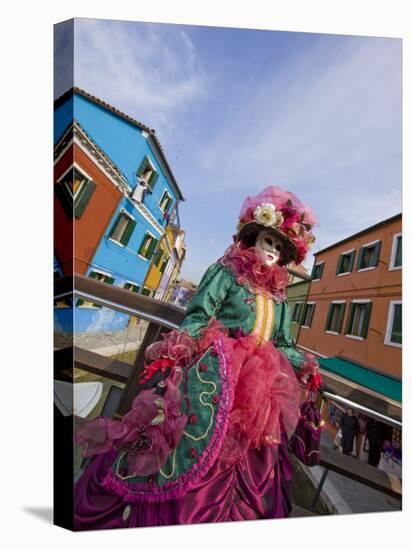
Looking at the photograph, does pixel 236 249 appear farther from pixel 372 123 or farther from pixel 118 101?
pixel 372 123

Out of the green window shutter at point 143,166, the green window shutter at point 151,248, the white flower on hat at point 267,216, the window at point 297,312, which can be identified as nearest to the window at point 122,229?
the green window shutter at point 151,248

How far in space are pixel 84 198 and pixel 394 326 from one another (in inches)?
84.1

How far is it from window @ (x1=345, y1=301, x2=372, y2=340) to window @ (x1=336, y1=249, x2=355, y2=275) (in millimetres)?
250

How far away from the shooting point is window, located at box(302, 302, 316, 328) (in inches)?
125

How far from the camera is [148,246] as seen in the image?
2.90m

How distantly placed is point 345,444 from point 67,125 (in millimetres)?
2571

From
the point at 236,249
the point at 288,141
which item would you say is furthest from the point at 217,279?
the point at 288,141

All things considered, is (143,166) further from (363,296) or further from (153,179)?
(363,296)

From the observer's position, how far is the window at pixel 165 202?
9.53 feet

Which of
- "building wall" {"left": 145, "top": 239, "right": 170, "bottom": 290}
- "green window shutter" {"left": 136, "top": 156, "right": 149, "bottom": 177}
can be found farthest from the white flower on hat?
"green window shutter" {"left": 136, "top": 156, "right": 149, "bottom": 177}

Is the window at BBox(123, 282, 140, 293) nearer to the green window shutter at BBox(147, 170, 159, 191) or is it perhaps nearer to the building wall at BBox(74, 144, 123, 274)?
the building wall at BBox(74, 144, 123, 274)

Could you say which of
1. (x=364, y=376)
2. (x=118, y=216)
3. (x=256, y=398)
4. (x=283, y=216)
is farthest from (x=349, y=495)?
(x=118, y=216)

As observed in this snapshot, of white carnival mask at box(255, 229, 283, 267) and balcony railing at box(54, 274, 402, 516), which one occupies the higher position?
white carnival mask at box(255, 229, 283, 267)

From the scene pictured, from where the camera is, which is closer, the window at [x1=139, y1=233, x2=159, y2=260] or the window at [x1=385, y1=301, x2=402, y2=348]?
the window at [x1=139, y1=233, x2=159, y2=260]
